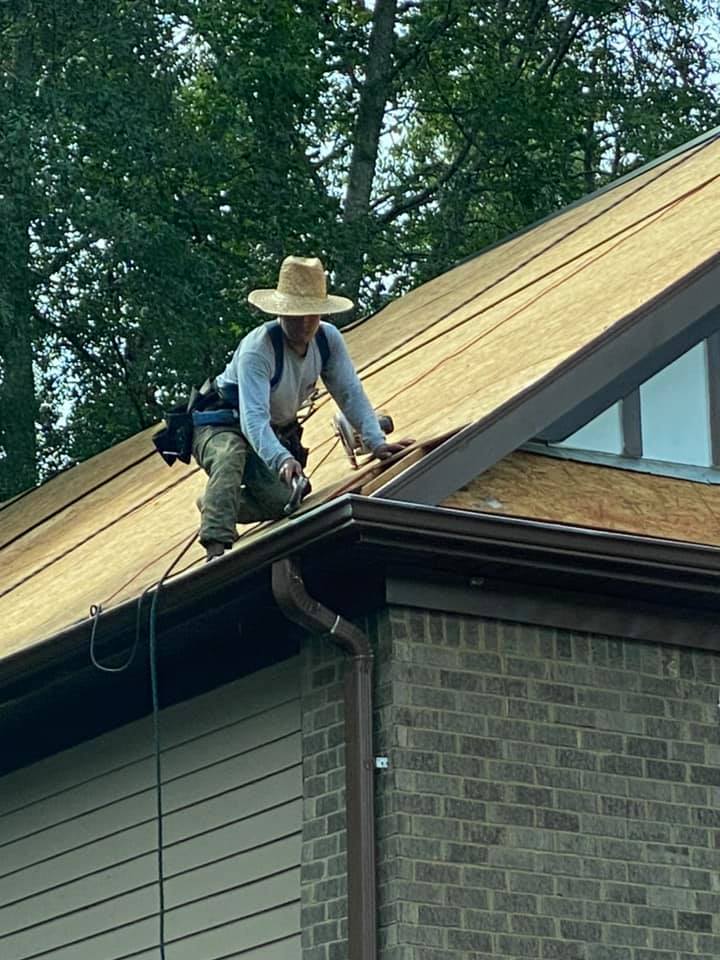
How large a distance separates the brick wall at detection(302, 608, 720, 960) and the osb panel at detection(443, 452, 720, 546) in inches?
22.6

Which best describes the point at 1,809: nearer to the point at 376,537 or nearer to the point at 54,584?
the point at 54,584

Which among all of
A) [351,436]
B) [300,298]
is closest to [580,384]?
[351,436]

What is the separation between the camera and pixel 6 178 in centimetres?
2195

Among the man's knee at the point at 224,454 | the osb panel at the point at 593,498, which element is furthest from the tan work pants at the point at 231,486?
the osb panel at the point at 593,498

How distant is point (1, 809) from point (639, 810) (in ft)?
14.5

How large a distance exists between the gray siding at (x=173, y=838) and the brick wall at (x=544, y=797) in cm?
86

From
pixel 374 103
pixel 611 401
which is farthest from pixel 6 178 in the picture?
pixel 611 401

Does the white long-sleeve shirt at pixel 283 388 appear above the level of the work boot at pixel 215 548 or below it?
above

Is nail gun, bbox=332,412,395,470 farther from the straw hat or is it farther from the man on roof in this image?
the straw hat

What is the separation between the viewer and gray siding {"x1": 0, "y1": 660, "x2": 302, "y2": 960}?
34.6 ft

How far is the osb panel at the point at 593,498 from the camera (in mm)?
10375

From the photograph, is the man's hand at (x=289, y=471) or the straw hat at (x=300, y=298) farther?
the straw hat at (x=300, y=298)

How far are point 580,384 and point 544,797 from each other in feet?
6.64

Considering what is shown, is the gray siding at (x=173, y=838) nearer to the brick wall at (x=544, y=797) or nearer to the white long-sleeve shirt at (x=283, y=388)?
the brick wall at (x=544, y=797)
